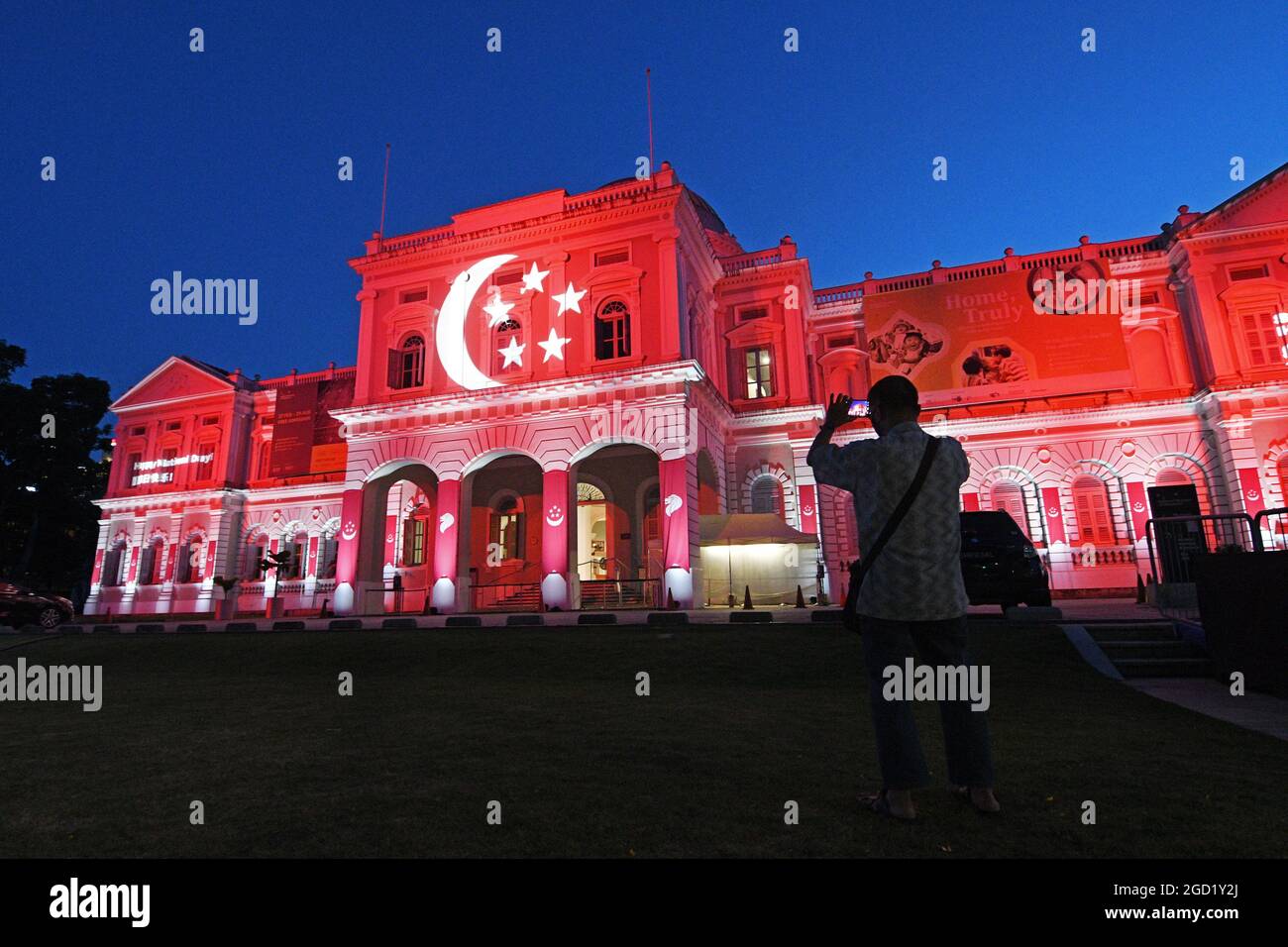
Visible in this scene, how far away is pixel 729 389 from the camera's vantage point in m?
24.2

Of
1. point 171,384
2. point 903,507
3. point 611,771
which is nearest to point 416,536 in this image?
point 171,384

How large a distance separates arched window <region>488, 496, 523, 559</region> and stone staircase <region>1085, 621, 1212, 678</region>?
19178 mm

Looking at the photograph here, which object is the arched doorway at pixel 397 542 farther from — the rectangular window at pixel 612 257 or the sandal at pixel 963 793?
the sandal at pixel 963 793

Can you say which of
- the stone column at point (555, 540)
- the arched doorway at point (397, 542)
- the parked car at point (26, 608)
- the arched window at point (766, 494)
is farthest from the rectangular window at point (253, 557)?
the arched window at point (766, 494)

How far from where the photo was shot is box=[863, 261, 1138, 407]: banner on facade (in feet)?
69.6

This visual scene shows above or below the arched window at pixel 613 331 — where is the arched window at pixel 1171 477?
below

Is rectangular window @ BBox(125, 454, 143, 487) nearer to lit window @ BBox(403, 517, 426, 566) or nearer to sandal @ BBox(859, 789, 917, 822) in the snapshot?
lit window @ BBox(403, 517, 426, 566)

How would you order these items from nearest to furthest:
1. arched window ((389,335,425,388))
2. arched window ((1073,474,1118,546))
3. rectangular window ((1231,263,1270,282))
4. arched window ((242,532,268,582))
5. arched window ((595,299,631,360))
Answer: arched window ((595,299,631,360))
rectangular window ((1231,263,1270,282))
arched window ((1073,474,1118,546))
arched window ((389,335,425,388))
arched window ((242,532,268,582))

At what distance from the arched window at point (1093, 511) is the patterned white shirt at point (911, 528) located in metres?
22.4

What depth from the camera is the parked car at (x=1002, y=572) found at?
34.6ft

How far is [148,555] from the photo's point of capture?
31.7 meters

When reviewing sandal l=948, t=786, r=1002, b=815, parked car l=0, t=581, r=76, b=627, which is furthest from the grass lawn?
parked car l=0, t=581, r=76, b=627

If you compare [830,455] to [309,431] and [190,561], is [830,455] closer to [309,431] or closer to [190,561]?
[309,431]
